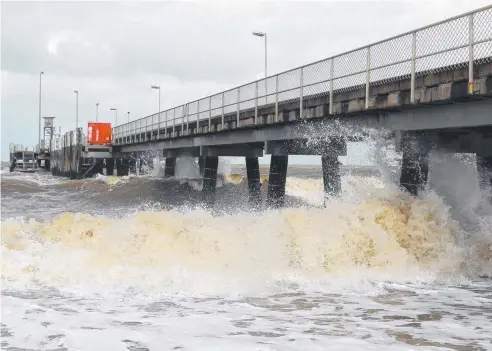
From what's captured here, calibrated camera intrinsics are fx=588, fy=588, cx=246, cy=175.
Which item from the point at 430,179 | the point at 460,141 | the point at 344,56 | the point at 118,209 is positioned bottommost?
the point at 118,209

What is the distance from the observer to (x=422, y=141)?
1482cm

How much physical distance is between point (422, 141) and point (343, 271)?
4672 mm

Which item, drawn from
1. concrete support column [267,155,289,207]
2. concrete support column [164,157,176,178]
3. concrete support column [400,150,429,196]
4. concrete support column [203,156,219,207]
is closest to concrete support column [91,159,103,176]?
concrete support column [164,157,176,178]

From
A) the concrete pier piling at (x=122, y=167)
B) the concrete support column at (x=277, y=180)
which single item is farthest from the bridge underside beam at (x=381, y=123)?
the concrete pier piling at (x=122, y=167)

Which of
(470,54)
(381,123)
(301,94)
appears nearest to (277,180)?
(301,94)

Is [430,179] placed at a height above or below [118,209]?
above

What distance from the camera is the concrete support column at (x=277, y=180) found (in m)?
23.1

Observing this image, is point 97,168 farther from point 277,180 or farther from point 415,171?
point 415,171

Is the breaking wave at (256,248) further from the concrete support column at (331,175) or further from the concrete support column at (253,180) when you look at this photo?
the concrete support column at (253,180)

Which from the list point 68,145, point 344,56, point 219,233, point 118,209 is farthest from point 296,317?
point 68,145

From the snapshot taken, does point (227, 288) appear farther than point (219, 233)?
No

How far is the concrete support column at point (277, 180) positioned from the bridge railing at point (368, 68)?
216 centimetres

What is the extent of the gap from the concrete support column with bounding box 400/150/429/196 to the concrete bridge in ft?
0.09

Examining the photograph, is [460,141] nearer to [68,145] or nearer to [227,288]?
[227,288]
